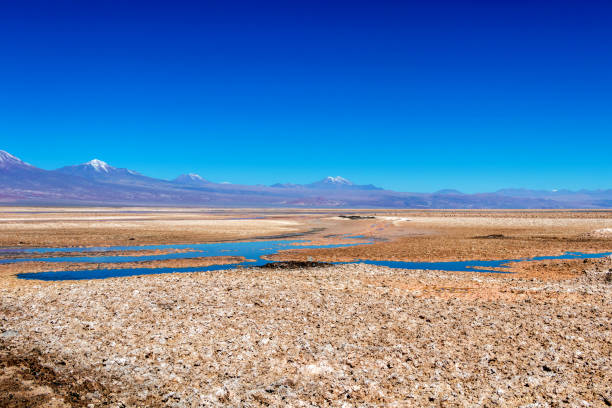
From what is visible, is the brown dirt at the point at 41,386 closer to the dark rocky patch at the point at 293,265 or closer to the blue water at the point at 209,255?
the blue water at the point at 209,255

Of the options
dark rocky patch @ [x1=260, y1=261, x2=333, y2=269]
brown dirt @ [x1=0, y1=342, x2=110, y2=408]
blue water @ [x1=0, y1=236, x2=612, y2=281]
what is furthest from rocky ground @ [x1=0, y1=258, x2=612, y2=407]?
dark rocky patch @ [x1=260, y1=261, x2=333, y2=269]

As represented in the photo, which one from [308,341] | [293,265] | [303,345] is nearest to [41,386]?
[303,345]

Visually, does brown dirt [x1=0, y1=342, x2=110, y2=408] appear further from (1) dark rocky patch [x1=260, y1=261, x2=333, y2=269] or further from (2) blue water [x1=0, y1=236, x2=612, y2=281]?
(1) dark rocky patch [x1=260, y1=261, x2=333, y2=269]

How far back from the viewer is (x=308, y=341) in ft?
42.8

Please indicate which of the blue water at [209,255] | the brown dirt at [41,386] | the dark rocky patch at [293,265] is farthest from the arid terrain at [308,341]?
the blue water at [209,255]

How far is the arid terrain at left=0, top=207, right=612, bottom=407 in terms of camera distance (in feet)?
32.8

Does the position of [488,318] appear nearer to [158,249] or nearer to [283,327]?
[283,327]

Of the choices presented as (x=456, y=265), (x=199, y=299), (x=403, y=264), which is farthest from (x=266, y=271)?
(x=456, y=265)

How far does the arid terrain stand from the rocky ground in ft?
0.16

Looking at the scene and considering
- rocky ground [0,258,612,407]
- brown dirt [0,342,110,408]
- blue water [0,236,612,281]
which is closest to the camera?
brown dirt [0,342,110,408]

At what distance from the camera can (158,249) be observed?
37.9m

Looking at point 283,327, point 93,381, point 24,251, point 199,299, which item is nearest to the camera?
point 93,381

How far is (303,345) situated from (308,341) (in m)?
0.34

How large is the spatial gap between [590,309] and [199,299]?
14571 millimetres
